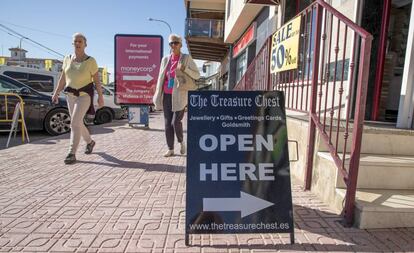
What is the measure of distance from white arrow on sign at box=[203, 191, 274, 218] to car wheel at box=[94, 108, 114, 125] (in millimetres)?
9944

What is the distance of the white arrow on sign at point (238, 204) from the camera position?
233 centimetres

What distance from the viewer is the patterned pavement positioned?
227 cm

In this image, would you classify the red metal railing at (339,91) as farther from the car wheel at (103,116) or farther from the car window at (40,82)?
the car wheel at (103,116)

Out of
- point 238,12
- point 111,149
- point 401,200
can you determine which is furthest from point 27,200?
point 238,12

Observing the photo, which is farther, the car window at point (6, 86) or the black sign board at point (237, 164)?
the car window at point (6, 86)

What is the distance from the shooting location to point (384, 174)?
289cm

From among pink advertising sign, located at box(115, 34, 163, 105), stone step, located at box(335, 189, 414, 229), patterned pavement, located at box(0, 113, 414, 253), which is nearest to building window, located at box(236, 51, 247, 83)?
pink advertising sign, located at box(115, 34, 163, 105)

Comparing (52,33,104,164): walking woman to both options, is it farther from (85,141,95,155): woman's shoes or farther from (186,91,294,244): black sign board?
(186,91,294,244): black sign board

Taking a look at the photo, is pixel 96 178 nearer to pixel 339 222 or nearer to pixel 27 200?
pixel 27 200

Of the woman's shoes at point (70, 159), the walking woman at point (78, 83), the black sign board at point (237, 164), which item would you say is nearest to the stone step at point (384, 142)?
the black sign board at point (237, 164)

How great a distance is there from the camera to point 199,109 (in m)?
2.45

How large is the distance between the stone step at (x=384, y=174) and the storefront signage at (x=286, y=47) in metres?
1.39

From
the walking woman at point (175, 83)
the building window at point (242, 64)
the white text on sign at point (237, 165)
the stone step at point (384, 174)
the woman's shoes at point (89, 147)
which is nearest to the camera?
the white text on sign at point (237, 165)

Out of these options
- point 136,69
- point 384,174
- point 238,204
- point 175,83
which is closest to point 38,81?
point 136,69
